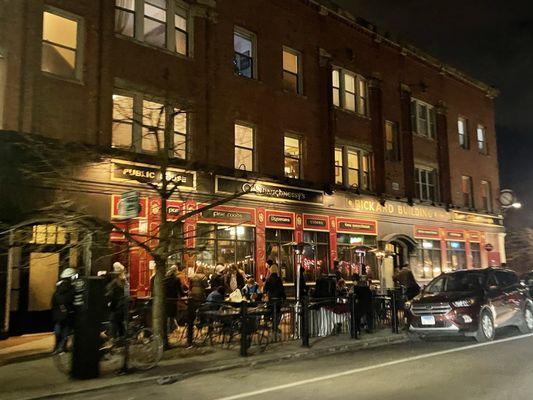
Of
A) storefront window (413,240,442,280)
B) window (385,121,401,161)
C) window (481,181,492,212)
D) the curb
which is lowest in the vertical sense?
the curb

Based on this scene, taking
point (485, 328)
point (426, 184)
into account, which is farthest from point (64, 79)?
point (426, 184)

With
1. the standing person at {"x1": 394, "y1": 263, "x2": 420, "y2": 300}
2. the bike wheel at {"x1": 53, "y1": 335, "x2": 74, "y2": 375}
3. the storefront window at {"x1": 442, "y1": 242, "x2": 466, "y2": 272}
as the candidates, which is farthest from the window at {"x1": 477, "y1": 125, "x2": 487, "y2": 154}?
the bike wheel at {"x1": 53, "y1": 335, "x2": 74, "y2": 375}

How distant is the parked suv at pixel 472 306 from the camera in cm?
1216

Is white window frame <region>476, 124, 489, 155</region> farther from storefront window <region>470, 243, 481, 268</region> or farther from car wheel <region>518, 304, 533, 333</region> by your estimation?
car wheel <region>518, 304, 533, 333</region>

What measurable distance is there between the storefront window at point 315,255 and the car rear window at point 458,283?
705 centimetres

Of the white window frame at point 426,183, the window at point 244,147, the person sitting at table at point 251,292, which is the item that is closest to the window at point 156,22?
the window at point 244,147

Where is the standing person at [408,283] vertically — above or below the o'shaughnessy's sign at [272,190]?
below

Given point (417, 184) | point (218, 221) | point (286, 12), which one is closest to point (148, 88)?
point (218, 221)

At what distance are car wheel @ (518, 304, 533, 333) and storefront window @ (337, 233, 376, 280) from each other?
8.13m

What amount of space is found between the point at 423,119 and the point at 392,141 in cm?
341

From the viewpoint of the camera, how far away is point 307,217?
813 inches

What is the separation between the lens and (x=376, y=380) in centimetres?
845

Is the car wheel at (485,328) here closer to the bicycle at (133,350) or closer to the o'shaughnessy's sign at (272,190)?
the bicycle at (133,350)

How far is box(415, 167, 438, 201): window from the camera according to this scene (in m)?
27.2
